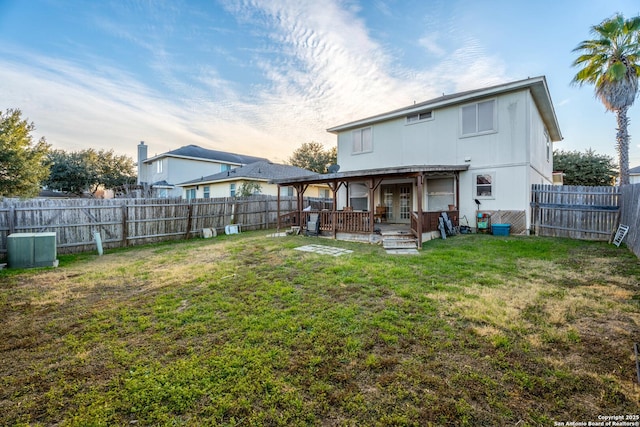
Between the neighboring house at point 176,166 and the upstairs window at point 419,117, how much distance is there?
2073cm

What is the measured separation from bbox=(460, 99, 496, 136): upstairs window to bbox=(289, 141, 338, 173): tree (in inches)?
1006

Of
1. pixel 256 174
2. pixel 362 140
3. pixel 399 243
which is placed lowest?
pixel 399 243

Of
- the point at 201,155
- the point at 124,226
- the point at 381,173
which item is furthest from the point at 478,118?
the point at 201,155

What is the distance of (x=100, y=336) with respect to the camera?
11.0 ft

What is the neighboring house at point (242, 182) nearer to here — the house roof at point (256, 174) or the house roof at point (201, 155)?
the house roof at point (256, 174)

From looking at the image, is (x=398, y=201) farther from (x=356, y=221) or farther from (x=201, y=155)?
(x=201, y=155)

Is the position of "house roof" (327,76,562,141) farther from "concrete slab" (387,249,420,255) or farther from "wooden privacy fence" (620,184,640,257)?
"concrete slab" (387,249,420,255)

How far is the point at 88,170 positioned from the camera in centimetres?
3297

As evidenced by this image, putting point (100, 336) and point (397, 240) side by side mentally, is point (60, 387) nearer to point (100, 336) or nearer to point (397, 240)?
point (100, 336)

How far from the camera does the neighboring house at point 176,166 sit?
82.6 ft

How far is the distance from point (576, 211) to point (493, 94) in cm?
518

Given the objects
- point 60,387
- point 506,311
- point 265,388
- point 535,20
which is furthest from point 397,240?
point 535,20

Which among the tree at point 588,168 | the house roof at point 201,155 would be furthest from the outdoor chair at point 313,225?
the tree at point 588,168

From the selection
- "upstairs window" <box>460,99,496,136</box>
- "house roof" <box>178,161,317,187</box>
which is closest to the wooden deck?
"upstairs window" <box>460,99,496,136</box>
